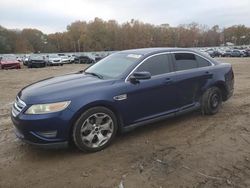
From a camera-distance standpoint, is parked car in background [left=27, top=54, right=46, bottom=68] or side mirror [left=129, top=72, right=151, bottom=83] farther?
parked car in background [left=27, top=54, right=46, bottom=68]

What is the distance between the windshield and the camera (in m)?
5.42

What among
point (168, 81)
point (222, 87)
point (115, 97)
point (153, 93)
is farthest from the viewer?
point (222, 87)

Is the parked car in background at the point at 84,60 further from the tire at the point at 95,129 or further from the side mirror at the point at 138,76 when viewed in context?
the tire at the point at 95,129

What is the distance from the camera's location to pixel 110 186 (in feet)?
12.3

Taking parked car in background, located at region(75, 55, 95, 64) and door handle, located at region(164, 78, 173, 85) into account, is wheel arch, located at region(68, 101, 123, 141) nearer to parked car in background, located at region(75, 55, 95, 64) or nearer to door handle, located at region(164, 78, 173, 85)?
door handle, located at region(164, 78, 173, 85)

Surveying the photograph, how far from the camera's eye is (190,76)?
6.05 meters

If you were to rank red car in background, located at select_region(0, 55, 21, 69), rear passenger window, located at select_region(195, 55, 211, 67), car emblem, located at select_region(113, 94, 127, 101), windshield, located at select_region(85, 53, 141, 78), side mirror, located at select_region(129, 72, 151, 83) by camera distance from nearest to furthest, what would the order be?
car emblem, located at select_region(113, 94, 127, 101), side mirror, located at select_region(129, 72, 151, 83), windshield, located at select_region(85, 53, 141, 78), rear passenger window, located at select_region(195, 55, 211, 67), red car in background, located at select_region(0, 55, 21, 69)

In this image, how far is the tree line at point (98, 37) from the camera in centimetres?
11274

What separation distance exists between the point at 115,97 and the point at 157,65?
1.19 meters

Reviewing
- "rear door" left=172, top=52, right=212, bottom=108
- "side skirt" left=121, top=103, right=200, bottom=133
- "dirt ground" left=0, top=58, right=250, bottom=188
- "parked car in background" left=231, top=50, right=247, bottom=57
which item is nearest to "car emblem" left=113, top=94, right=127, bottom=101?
"side skirt" left=121, top=103, right=200, bottom=133

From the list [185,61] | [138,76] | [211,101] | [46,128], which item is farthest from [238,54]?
[46,128]

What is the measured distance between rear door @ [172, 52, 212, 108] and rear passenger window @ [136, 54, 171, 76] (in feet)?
0.70

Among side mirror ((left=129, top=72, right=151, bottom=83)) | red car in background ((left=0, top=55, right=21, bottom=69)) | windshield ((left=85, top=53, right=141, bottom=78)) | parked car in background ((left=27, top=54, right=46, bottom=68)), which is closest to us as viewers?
side mirror ((left=129, top=72, right=151, bottom=83))

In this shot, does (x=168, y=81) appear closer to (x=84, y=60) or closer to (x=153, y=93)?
(x=153, y=93)
